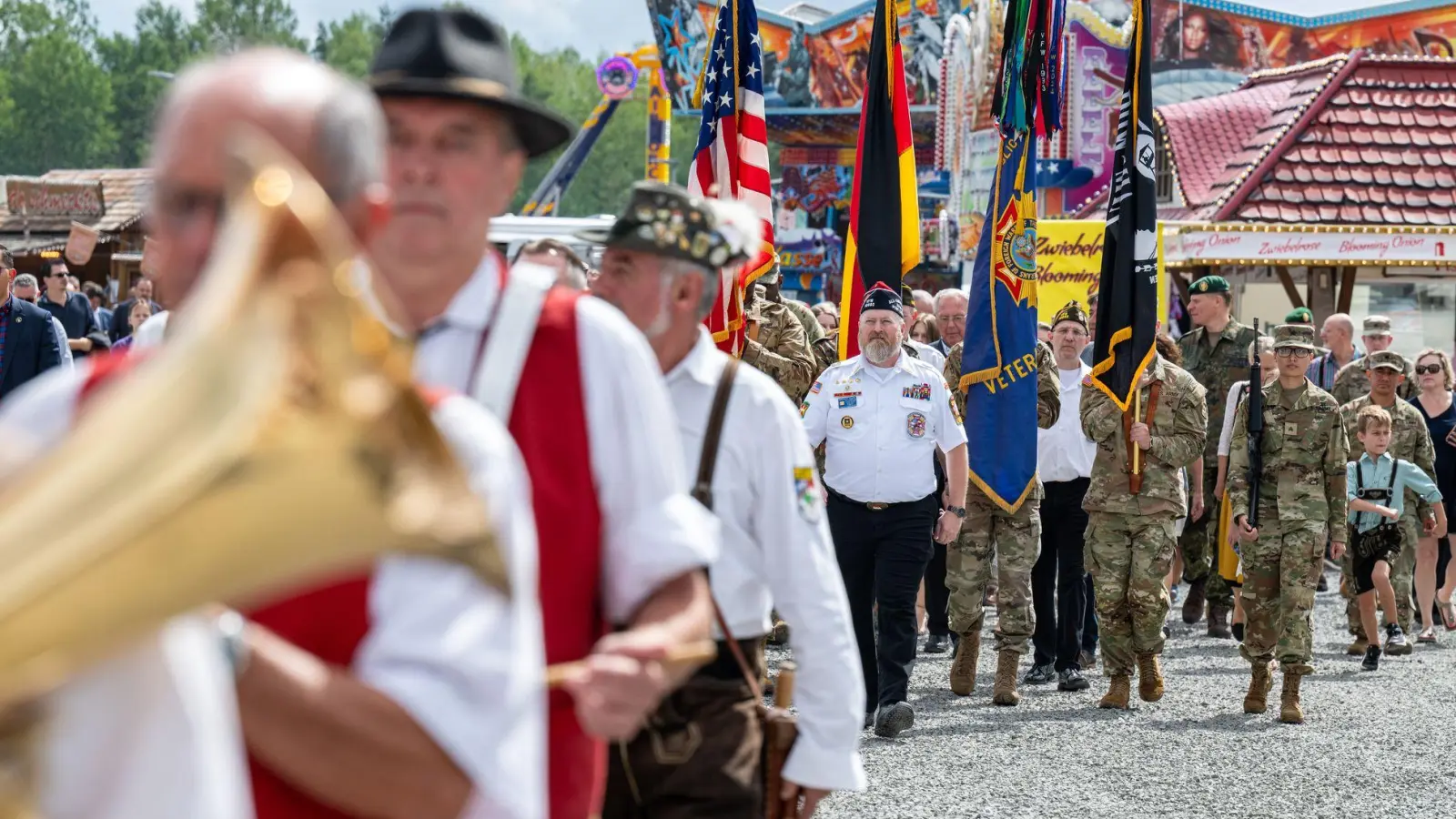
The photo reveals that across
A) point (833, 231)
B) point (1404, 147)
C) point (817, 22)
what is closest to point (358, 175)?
point (1404, 147)

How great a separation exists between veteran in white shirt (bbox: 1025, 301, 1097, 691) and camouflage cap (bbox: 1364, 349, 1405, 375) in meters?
2.63

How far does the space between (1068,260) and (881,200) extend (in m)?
9.97

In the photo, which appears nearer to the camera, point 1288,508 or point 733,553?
point 733,553

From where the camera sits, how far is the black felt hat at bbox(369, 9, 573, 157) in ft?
7.23

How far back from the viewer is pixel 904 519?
8.62 metres

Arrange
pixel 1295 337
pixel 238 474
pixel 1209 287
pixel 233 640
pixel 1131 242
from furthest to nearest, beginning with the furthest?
pixel 1209 287 → pixel 1131 242 → pixel 1295 337 → pixel 233 640 → pixel 238 474

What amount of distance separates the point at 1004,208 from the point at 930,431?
7.09 feet

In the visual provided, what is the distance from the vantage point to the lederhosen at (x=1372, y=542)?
37.7ft

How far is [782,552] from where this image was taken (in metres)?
3.74

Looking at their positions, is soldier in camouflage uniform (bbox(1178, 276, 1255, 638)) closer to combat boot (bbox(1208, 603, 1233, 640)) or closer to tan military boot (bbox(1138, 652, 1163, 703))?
combat boot (bbox(1208, 603, 1233, 640))

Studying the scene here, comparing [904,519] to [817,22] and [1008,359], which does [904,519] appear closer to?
[1008,359]

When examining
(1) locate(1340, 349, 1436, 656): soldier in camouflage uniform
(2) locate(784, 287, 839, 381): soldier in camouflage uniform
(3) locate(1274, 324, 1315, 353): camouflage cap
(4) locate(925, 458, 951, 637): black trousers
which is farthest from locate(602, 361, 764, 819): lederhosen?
(1) locate(1340, 349, 1436, 656): soldier in camouflage uniform

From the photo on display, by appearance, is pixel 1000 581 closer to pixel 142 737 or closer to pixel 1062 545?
pixel 1062 545

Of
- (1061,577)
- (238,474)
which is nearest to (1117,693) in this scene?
(1061,577)
